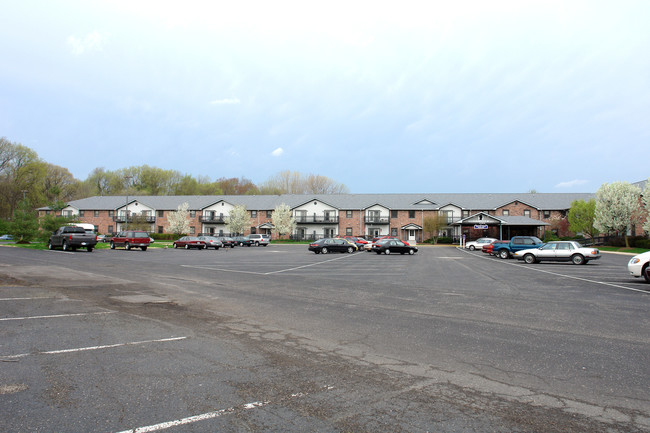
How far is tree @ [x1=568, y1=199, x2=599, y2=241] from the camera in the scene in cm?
5403

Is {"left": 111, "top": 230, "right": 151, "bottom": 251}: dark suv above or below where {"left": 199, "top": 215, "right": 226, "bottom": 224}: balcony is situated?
below

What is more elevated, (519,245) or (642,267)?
(519,245)

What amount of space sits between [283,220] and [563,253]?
52343 millimetres

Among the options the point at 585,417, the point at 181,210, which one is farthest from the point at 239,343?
the point at 181,210

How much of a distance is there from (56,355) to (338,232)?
7053 cm

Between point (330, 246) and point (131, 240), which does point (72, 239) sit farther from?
point (330, 246)

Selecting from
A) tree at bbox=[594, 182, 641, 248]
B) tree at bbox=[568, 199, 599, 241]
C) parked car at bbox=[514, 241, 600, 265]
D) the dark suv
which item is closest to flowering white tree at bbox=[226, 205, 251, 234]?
the dark suv

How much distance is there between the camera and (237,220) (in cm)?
7281

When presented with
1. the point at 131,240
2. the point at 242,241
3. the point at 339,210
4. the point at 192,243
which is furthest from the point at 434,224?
the point at 131,240

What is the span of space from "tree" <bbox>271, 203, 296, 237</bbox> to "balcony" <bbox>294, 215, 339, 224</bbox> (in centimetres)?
326

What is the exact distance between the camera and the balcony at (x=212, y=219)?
7775 cm

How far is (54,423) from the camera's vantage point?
3.58 meters

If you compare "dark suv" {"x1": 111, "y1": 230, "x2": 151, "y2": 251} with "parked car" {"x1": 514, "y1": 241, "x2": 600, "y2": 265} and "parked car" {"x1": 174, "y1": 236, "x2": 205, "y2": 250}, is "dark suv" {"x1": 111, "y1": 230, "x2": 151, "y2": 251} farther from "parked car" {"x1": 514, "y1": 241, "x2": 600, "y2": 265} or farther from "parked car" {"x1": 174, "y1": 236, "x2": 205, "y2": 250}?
"parked car" {"x1": 514, "y1": 241, "x2": 600, "y2": 265}

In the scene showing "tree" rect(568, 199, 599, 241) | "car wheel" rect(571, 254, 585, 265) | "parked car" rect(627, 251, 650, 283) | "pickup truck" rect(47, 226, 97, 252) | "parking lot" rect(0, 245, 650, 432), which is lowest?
"car wheel" rect(571, 254, 585, 265)
